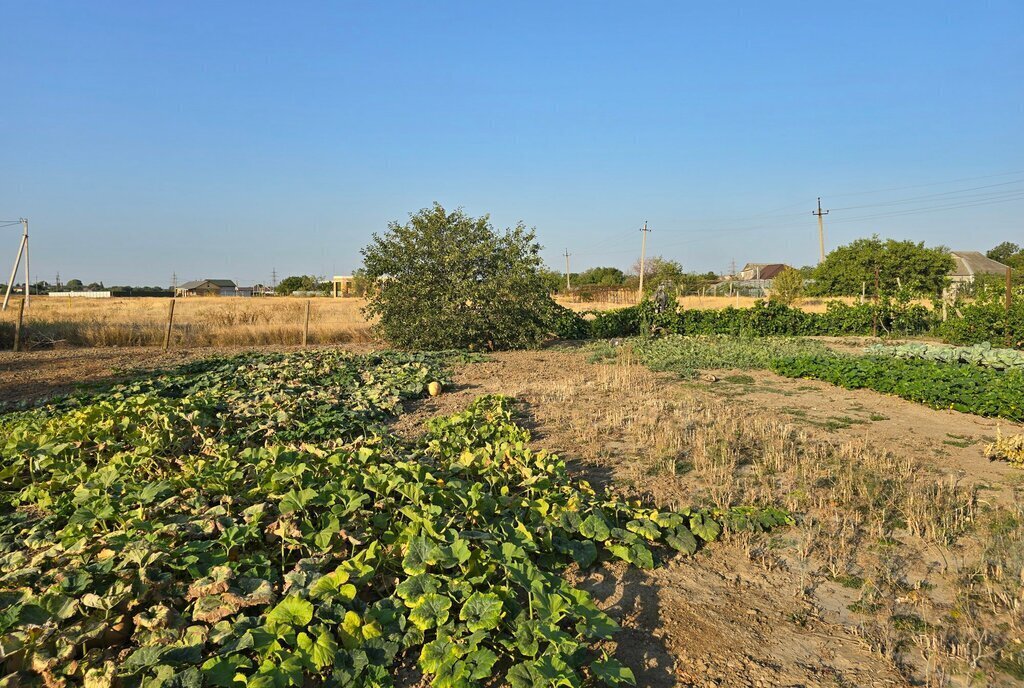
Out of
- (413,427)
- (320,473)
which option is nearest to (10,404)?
(413,427)

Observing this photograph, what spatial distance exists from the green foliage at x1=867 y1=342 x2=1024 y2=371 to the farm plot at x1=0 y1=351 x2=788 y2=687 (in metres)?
8.38

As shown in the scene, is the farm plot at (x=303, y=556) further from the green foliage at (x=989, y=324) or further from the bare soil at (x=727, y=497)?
the green foliage at (x=989, y=324)

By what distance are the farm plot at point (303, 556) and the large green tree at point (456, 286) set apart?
8.72 m

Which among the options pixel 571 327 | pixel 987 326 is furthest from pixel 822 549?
pixel 571 327

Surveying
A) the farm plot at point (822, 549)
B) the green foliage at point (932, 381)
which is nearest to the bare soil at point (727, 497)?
the farm plot at point (822, 549)

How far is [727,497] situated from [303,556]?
2972mm

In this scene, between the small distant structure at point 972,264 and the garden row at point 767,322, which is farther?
the small distant structure at point 972,264

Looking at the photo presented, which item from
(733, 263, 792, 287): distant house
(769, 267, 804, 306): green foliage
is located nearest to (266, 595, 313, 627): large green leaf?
(769, 267, 804, 306): green foliage

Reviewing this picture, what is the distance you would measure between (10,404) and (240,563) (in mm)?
6981

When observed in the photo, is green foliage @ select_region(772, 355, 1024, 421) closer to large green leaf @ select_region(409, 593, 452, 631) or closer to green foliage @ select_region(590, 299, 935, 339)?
green foliage @ select_region(590, 299, 935, 339)

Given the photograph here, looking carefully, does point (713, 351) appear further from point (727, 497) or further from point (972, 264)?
point (972, 264)

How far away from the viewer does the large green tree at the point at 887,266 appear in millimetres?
38969

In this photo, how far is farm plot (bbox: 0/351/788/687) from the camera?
2.57 metres

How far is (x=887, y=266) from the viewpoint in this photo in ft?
131
